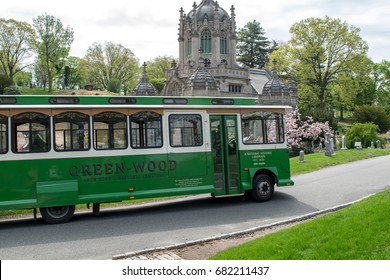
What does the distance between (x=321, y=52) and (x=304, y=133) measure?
19.5m

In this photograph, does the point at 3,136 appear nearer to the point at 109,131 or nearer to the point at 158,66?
the point at 109,131

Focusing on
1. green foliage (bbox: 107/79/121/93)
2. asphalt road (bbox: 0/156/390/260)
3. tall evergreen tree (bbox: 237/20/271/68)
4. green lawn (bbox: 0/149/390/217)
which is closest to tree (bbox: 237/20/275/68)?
tall evergreen tree (bbox: 237/20/271/68)

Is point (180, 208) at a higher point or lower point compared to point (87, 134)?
lower

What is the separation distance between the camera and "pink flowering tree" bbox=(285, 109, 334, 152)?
41094 millimetres

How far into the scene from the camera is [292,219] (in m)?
11.0

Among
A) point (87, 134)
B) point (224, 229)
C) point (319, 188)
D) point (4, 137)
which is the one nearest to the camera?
point (224, 229)

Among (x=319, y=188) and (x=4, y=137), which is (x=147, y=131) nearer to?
(x=4, y=137)

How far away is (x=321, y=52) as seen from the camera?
56.8 metres

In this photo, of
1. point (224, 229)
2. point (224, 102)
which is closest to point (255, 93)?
point (224, 102)

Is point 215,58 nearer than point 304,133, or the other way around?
point 304,133

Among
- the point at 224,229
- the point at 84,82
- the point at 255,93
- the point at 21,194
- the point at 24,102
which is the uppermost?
the point at 84,82

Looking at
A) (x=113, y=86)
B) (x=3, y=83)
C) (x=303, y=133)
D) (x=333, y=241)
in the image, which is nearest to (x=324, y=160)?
(x=303, y=133)

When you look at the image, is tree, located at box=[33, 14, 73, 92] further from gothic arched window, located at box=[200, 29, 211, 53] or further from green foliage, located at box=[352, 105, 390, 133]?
green foliage, located at box=[352, 105, 390, 133]

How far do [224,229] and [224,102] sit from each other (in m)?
4.74
